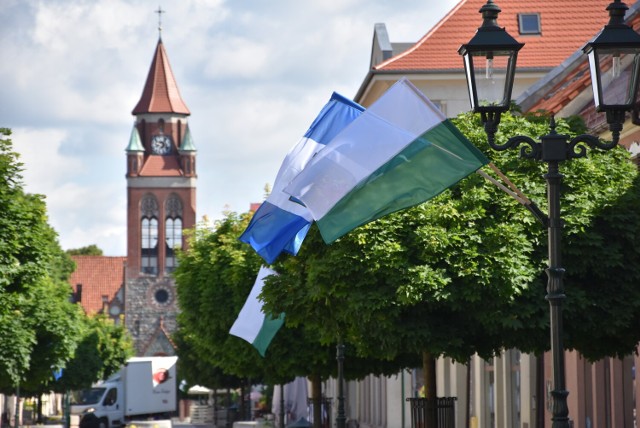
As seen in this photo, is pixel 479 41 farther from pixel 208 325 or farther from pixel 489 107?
pixel 208 325

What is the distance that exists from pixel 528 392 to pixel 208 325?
920 centimetres

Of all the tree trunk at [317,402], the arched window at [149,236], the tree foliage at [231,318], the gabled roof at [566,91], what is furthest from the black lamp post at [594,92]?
the arched window at [149,236]

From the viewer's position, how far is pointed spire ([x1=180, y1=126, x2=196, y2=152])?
13712 centimetres

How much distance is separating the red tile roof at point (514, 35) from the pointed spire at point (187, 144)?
10031 centimetres

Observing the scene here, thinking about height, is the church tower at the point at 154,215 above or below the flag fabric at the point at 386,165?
above

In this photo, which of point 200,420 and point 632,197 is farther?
point 200,420

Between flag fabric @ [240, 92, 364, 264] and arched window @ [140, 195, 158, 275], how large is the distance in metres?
118

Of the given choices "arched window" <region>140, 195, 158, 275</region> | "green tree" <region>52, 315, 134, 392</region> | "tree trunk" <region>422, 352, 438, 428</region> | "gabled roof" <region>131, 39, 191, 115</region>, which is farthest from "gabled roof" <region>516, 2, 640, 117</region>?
"gabled roof" <region>131, 39, 191, 115</region>

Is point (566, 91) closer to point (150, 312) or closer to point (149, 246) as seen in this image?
point (149, 246)

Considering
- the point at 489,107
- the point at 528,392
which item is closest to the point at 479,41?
the point at 489,107

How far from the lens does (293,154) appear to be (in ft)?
54.5

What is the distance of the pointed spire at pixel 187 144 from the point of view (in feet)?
450

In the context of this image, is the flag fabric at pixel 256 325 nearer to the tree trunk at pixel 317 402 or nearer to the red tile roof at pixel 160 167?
the tree trunk at pixel 317 402

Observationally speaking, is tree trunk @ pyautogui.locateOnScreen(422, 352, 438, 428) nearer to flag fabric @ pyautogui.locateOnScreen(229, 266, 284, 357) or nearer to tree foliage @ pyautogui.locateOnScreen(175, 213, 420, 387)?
flag fabric @ pyautogui.locateOnScreen(229, 266, 284, 357)
